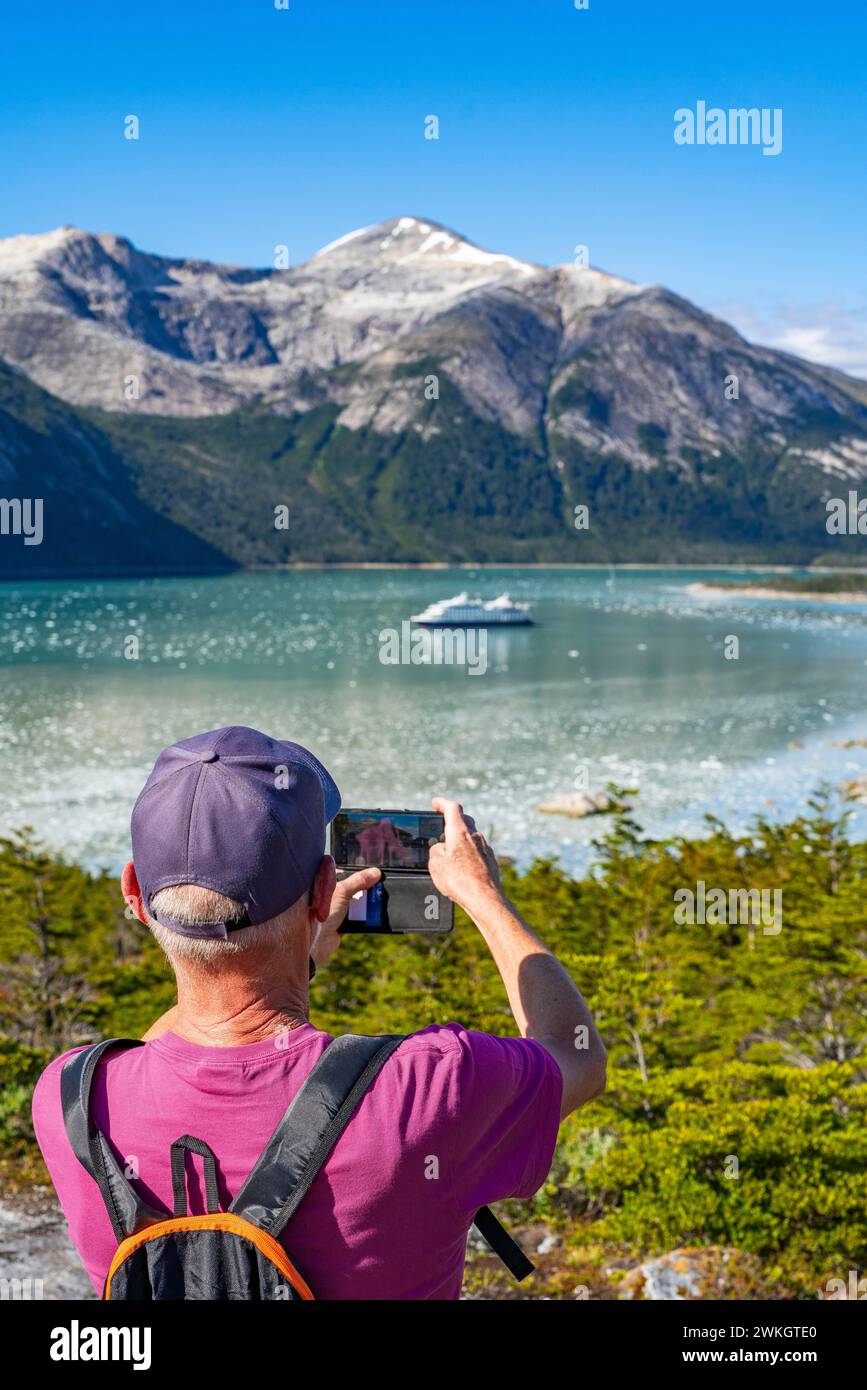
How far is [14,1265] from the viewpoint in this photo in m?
5.05

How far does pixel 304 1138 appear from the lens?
1.66 m

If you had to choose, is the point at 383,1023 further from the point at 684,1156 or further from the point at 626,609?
the point at 626,609

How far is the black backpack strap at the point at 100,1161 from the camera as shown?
170 centimetres

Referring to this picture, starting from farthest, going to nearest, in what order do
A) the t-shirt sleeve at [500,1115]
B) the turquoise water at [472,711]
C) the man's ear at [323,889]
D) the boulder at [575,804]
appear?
the turquoise water at [472,711]
the boulder at [575,804]
the man's ear at [323,889]
the t-shirt sleeve at [500,1115]

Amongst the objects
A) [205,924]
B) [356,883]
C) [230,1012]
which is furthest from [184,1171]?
[356,883]

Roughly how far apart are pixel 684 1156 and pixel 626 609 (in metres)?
99.1

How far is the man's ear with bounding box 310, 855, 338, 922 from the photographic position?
73.4 inches

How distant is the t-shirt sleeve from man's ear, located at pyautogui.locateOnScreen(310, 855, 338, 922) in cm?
27

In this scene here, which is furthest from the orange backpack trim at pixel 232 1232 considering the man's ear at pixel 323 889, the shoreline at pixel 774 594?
the shoreline at pixel 774 594

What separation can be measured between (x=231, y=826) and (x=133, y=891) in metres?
0.27

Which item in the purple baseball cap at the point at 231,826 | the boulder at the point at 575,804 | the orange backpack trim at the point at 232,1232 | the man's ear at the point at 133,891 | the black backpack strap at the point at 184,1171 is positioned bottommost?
the boulder at the point at 575,804

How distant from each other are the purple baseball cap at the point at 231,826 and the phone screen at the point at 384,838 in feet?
1.53

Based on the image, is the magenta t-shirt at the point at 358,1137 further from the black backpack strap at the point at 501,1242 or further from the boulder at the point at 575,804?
the boulder at the point at 575,804
